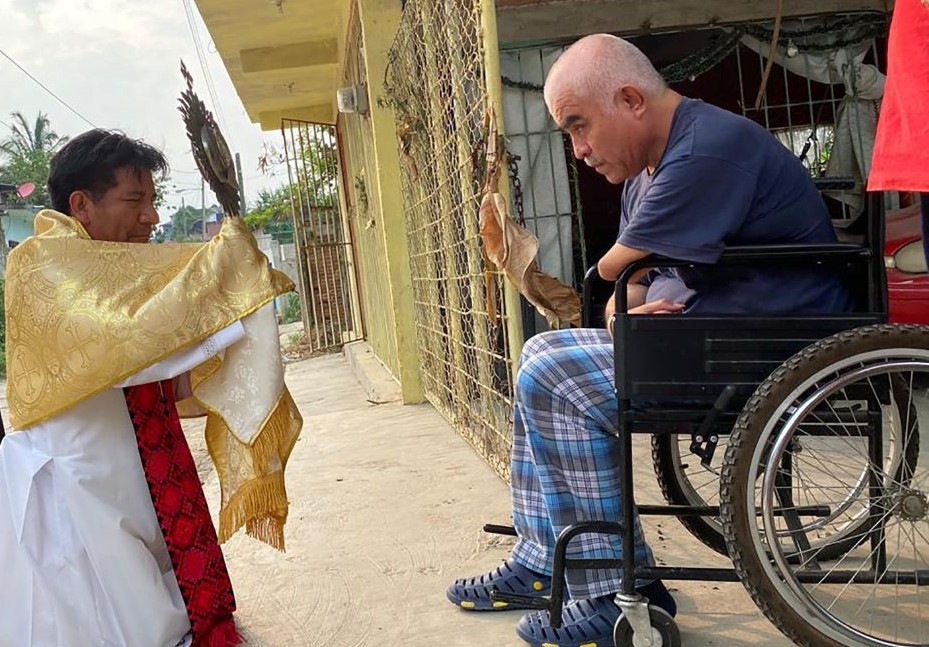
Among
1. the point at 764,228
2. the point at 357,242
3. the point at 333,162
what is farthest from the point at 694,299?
the point at 333,162

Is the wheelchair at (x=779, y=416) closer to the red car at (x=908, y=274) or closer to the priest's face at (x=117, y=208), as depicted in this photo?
the priest's face at (x=117, y=208)

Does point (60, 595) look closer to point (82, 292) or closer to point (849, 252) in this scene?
point (82, 292)

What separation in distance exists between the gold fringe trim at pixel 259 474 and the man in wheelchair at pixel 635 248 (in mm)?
587

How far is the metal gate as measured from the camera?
10.1 m

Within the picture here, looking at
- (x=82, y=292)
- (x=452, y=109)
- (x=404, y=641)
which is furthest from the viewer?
(x=452, y=109)

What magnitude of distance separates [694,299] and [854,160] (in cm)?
533

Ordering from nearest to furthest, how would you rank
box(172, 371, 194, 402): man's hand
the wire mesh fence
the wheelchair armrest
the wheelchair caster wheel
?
1. the wheelchair armrest
2. the wheelchair caster wheel
3. box(172, 371, 194, 402): man's hand
4. the wire mesh fence

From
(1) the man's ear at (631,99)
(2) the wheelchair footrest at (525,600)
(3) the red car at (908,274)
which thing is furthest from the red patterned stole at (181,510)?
(3) the red car at (908,274)

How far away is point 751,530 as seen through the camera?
1562 mm

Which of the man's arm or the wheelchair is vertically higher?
the man's arm

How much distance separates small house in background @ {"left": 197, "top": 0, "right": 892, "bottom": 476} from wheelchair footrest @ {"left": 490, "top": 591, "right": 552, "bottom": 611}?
1100mm

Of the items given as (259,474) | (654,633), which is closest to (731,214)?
(654,633)

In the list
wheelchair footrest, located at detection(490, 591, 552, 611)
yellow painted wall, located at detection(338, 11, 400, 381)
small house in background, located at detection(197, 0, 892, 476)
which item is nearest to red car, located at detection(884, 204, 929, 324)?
small house in background, located at detection(197, 0, 892, 476)

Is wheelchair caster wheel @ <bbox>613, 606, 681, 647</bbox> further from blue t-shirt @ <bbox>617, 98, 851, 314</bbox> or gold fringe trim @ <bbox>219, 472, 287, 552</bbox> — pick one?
gold fringe trim @ <bbox>219, 472, 287, 552</bbox>
